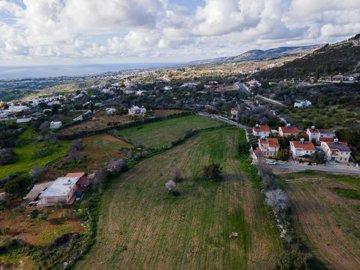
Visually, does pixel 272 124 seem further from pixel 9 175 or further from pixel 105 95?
pixel 105 95

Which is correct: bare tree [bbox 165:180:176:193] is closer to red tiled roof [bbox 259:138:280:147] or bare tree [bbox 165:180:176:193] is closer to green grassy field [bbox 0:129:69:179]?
red tiled roof [bbox 259:138:280:147]

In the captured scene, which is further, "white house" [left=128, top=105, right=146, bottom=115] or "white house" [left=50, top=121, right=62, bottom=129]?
"white house" [left=128, top=105, right=146, bottom=115]

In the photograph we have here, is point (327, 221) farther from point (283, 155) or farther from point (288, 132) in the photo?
point (288, 132)

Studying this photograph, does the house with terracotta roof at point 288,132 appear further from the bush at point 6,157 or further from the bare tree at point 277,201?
the bush at point 6,157

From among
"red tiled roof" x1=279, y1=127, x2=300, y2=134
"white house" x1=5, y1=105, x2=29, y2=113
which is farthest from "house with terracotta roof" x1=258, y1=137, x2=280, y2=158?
"white house" x1=5, y1=105, x2=29, y2=113

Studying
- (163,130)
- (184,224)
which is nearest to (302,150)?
(184,224)

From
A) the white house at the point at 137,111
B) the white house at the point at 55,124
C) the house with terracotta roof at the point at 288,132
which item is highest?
the house with terracotta roof at the point at 288,132

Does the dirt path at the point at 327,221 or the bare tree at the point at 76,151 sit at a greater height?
the dirt path at the point at 327,221

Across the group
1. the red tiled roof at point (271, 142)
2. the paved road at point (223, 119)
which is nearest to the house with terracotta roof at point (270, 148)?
the red tiled roof at point (271, 142)
